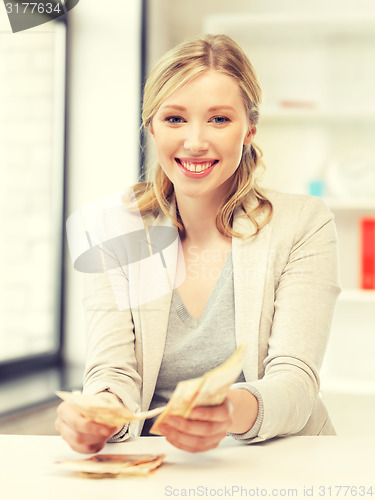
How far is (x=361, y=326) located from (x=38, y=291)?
1.19 meters

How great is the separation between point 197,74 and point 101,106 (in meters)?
1.23

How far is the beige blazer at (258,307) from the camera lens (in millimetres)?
856

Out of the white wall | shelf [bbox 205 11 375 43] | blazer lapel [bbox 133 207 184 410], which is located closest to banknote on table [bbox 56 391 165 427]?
blazer lapel [bbox 133 207 184 410]

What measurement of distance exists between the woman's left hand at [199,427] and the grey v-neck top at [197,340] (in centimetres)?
30

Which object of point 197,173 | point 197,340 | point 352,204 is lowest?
point 352,204

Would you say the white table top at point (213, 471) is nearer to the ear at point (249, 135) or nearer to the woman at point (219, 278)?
the woman at point (219, 278)

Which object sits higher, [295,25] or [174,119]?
[295,25]

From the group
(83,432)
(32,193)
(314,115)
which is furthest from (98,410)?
(314,115)

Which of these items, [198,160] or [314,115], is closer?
[198,160]

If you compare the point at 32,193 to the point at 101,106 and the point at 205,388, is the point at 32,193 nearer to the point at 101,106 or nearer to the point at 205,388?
the point at 101,106

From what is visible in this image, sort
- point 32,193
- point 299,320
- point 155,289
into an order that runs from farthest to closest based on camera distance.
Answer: point 32,193 → point 155,289 → point 299,320

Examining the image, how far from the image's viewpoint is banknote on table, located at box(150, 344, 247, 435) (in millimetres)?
578

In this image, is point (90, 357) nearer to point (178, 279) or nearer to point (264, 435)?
point (178, 279)

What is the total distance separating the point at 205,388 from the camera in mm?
581
